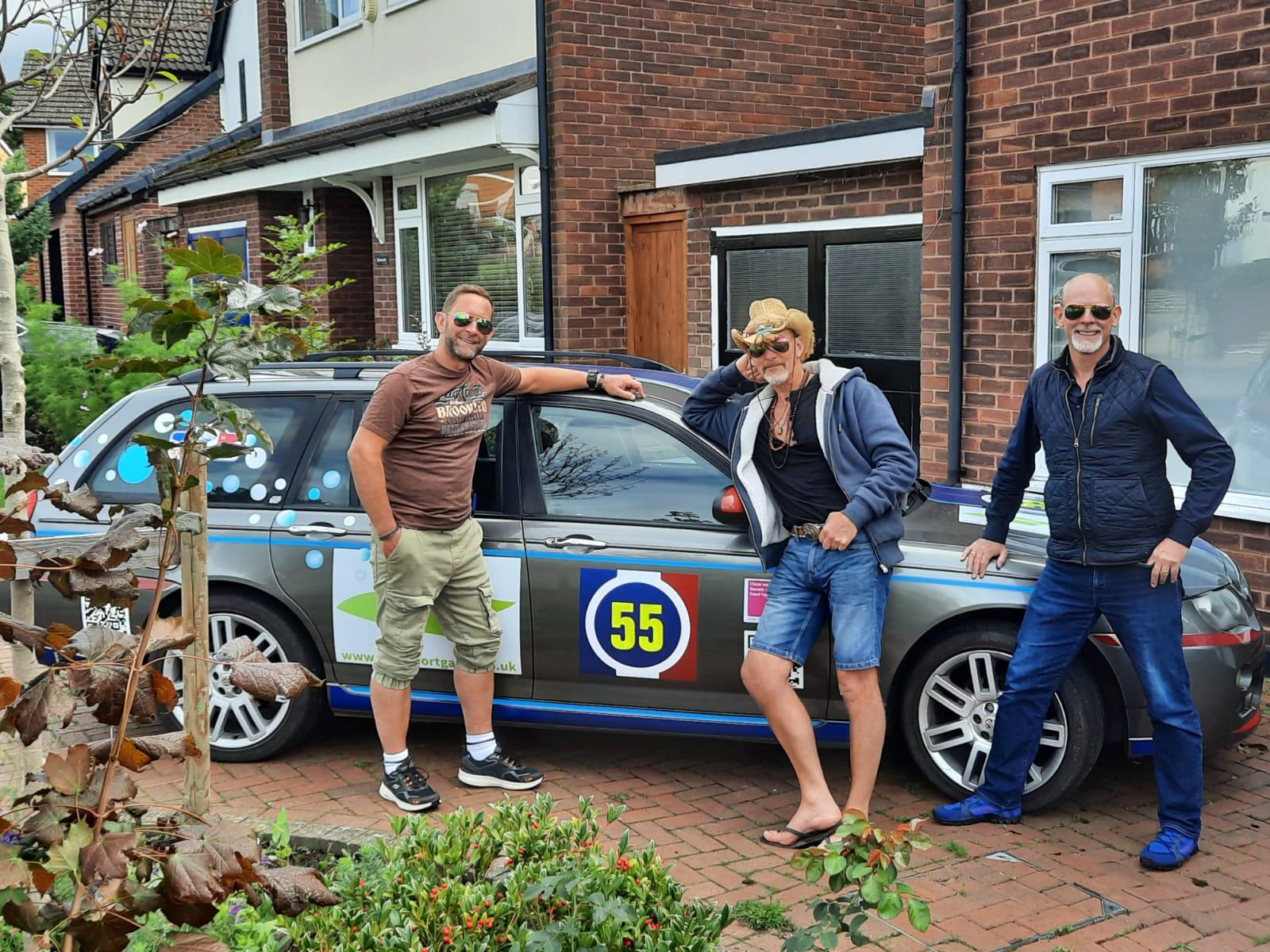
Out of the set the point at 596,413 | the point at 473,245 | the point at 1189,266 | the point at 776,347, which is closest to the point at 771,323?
the point at 776,347

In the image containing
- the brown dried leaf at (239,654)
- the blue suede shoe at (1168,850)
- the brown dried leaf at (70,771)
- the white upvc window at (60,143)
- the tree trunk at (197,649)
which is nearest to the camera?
the brown dried leaf at (70,771)

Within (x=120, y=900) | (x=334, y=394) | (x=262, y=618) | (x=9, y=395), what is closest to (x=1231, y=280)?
(x=334, y=394)

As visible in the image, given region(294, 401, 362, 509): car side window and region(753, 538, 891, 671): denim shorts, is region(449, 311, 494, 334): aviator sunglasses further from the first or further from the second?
region(753, 538, 891, 671): denim shorts

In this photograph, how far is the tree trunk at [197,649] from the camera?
365 centimetres

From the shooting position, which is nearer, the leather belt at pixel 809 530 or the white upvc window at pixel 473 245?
the leather belt at pixel 809 530

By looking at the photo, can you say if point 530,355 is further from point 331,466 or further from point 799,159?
point 799,159

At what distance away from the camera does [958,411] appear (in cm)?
862

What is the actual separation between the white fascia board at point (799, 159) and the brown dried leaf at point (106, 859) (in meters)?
7.54

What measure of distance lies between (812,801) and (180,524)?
2.78 meters

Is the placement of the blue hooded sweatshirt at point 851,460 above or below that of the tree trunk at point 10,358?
below

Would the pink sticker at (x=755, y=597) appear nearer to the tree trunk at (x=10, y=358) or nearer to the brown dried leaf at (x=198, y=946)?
the tree trunk at (x=10, y=358)

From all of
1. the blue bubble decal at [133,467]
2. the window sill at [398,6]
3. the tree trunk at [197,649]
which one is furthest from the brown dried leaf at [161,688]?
the window sill at [398,6]

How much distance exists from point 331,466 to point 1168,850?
3551mm

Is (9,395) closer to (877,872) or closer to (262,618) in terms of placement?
(262,618)
